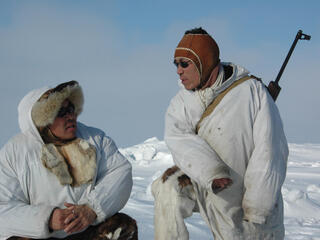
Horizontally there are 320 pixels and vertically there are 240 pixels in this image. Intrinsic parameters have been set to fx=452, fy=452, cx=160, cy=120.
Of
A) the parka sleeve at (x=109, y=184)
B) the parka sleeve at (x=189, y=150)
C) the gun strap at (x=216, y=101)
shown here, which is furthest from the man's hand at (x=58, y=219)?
the gun strap at (x=216, y=101)

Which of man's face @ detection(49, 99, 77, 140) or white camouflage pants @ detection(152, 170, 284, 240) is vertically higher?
man's face @ detection(49, 99, 77, 140)

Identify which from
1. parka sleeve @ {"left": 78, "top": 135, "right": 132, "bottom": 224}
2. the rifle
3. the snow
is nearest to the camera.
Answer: parka sleeve @ {"left": 78, "top": 135, "right": 132, "bottom": 224}

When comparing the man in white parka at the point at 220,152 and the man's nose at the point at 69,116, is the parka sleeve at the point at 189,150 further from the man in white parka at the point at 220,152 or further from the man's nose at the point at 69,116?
the man's nose at the point at 69,116

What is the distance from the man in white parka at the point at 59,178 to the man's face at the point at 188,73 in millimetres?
626

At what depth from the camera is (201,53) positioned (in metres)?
2.74

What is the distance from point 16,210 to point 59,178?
0.89 ft

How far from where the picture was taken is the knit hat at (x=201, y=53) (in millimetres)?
2740

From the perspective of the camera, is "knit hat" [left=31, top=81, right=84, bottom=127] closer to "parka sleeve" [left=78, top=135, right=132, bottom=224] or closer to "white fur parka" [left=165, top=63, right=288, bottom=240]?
"parka sleeve" [left=78, top=135, right=132, bottom=224]

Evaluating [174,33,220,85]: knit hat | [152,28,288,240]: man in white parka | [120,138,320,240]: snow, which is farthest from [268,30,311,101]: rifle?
[120,138,320,240]: snow

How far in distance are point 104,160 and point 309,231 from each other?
12.4 feet

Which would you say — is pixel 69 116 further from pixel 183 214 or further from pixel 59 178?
pixel 183 214

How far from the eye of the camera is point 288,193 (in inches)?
289

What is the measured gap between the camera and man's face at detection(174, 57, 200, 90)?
9.05ft

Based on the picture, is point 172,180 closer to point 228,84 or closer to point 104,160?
point 104,160
